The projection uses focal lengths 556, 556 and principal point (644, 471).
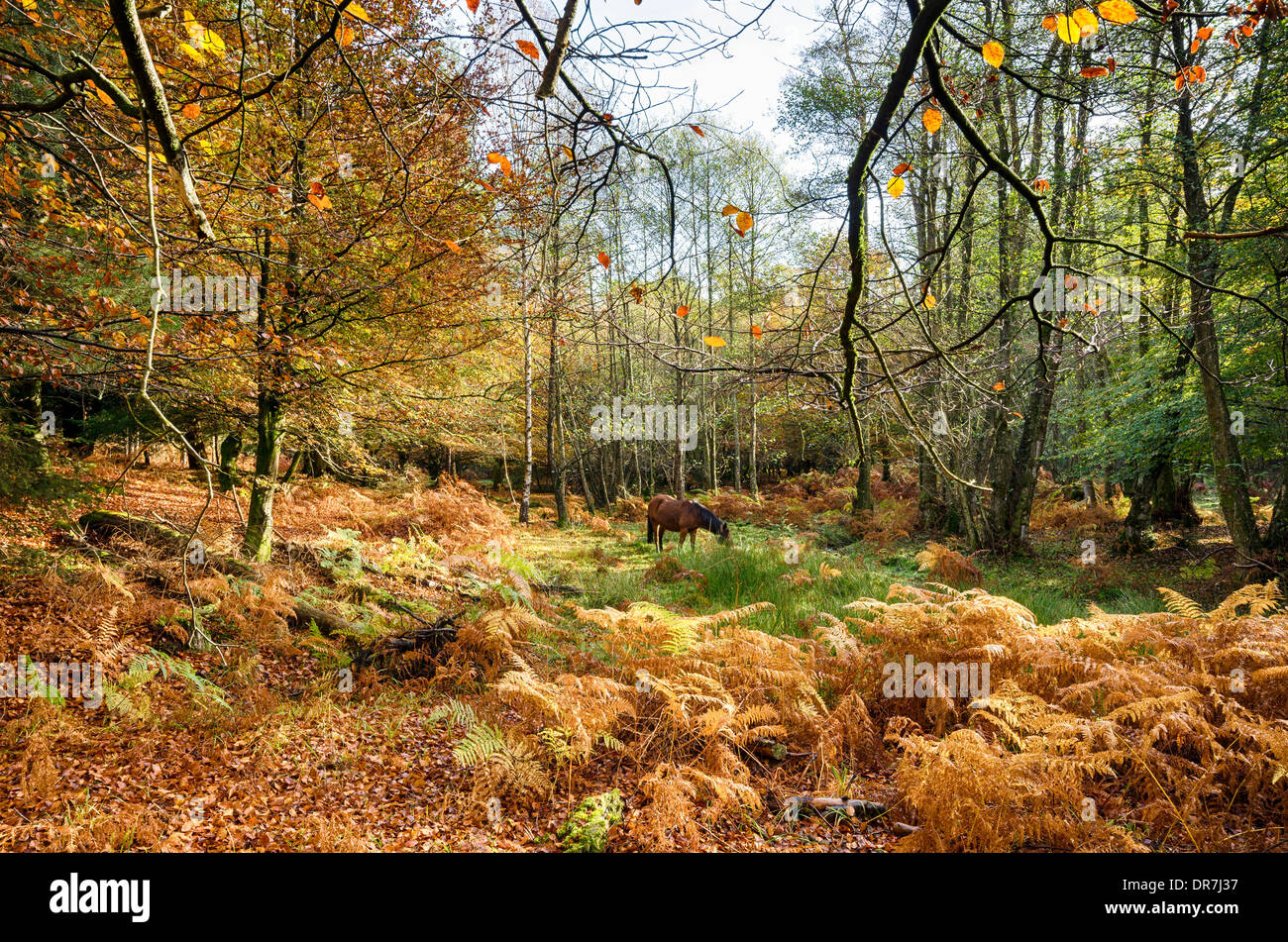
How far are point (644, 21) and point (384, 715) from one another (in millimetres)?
4735

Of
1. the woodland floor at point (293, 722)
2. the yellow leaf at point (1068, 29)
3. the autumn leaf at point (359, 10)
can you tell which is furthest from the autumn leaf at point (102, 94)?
the yellow leaf at point (1068, 29)

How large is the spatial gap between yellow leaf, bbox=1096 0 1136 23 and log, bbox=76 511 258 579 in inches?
324

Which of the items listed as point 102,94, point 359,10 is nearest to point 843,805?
point 359,10

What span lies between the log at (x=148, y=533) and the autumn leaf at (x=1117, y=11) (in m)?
8.23

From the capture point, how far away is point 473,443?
9.95 metres

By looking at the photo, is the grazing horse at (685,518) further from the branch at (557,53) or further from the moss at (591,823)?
the branch at (557,53)

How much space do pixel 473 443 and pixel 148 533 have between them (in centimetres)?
454

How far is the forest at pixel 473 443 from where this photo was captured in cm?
262

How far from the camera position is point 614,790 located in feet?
10.6

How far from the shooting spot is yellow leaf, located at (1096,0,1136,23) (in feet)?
6.08

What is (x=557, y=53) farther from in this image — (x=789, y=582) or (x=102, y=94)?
(x=789, y=582)

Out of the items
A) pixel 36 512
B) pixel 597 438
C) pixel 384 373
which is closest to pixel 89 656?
pixel 36 512

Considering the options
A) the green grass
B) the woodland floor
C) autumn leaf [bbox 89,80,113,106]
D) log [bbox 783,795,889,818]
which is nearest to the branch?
autumn leaf [bbox 89,80,113,106]
